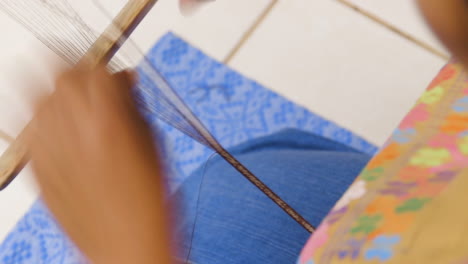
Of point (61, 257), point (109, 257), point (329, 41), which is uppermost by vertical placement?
point (329, 41)

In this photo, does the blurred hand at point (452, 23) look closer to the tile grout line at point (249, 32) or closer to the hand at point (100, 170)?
the hand at point (100, 170)

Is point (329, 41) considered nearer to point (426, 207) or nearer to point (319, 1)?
point (319, 1)

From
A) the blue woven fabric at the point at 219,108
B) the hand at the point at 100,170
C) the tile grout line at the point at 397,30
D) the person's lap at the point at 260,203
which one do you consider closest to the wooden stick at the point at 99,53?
the hand at the point at 100,170

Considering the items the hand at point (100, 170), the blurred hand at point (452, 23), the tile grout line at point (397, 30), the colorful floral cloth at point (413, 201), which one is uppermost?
the tile grout line at point (397, 30)

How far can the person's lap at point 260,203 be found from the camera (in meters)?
0.42

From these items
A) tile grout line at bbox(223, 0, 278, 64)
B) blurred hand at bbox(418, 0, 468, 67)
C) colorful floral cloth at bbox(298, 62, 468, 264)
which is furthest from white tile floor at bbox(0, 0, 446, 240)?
blurred hand at bbox(418, 0, 468, 67)

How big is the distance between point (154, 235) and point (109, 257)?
0.08 ft

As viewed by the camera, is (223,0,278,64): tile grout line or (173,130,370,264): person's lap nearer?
(173,130,370,264): person's lap

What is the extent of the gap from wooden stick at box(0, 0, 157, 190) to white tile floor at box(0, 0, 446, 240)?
0.36 metres

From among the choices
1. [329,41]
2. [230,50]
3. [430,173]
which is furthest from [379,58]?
[430,173]

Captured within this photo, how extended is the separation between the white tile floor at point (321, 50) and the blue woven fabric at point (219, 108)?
3 centimetres

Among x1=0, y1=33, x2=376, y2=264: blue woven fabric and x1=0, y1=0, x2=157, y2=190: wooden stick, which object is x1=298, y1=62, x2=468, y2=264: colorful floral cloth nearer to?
x1=0, y1=0, x2=157, y2=190: wooden stick

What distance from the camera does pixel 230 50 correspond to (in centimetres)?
76

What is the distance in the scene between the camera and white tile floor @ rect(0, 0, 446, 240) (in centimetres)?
72
